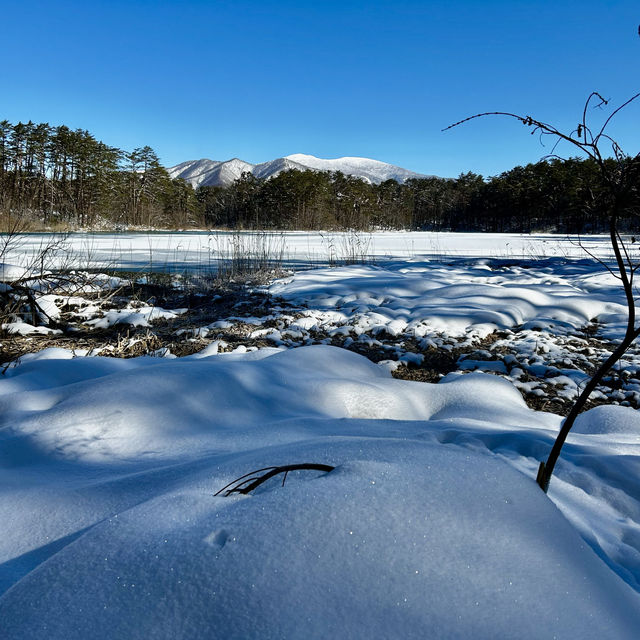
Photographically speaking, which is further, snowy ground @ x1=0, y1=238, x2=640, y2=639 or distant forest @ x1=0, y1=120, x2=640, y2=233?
distant forest @ x1=0, y1=120, x2=640, y2=233

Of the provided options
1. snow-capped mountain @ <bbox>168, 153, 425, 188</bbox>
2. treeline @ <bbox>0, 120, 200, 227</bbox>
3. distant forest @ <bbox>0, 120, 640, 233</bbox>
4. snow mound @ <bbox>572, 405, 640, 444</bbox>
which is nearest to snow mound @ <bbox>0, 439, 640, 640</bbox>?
snow mound @ <bbox>572, 405, 640, 444</bbox>

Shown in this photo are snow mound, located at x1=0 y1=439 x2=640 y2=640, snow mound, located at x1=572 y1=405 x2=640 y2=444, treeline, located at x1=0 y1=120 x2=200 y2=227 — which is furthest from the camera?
treeline, located at x1=0 y1=120 x2=200 y2=227

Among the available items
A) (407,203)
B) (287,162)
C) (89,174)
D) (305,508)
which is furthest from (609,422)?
(287,162)

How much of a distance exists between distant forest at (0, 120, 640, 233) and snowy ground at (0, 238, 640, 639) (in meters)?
24.9

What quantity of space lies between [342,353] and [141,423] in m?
1.36

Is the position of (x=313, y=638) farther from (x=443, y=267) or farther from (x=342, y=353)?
(x=443, y=267)

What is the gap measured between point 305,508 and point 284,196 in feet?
135

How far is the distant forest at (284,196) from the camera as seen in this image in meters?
32.3

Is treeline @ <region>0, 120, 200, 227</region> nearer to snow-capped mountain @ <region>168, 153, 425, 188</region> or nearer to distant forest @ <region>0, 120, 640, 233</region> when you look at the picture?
distant forest @ <region>0, 120, 640, 233</region>

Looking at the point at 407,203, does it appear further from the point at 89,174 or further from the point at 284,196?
the point at 89,174

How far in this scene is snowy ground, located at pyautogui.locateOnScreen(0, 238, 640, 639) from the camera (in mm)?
535

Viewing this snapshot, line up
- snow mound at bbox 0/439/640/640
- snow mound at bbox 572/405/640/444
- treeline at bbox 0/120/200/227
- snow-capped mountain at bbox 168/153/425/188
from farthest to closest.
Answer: snow-capped mountain at bbox 168/153/425/188 → treeline at bbox 0/120/200/227 → snow mound at bbox 572/405/640/444 → snow mound at bbox 0/439/640/640

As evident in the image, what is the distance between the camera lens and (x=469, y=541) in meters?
0.64

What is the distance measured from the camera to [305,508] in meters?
0.68
